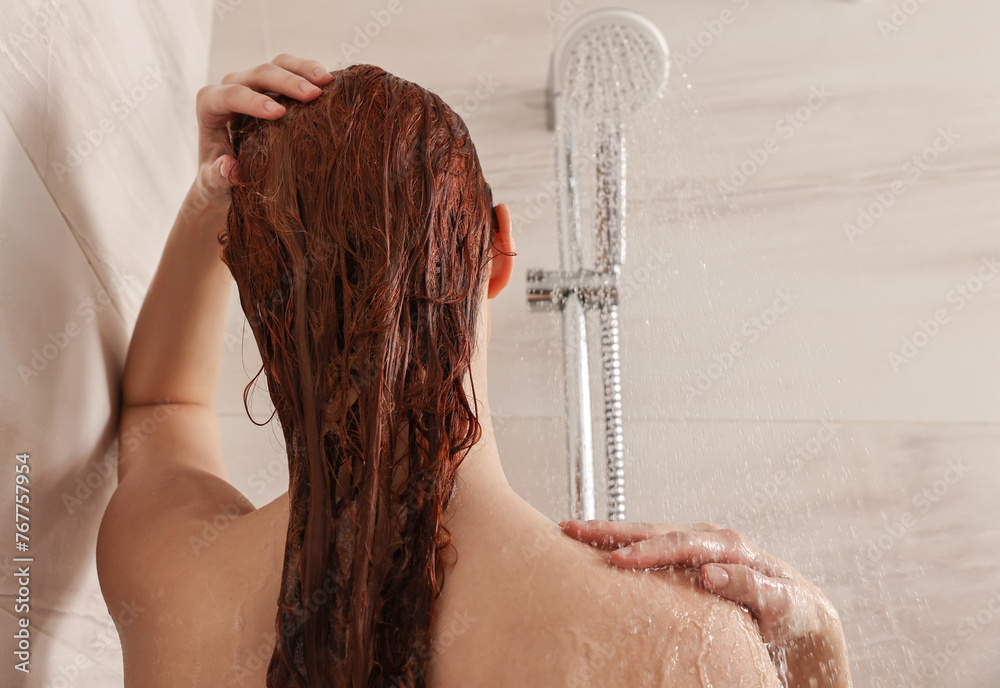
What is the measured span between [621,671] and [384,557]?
168 mm

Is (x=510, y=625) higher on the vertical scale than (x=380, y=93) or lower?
lower

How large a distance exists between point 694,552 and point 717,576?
3cm

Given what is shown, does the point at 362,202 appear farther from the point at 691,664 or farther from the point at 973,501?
the point at 973,501

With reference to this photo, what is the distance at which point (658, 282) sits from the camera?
1125 millimetres

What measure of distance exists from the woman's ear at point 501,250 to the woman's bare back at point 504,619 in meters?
0.21

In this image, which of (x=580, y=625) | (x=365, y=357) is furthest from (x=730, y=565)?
(x=365, y=357)

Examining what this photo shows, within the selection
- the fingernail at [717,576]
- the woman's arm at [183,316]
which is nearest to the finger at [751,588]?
the fingernail at [717,576]

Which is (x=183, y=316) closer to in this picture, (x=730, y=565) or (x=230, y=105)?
(x=230, y=105)

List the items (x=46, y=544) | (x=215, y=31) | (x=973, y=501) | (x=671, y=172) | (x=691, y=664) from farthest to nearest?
(x=215, y=31)
(x=671, y=172)
(x=973, y=501)
(x=46, y=544)
(x=691, y=664)

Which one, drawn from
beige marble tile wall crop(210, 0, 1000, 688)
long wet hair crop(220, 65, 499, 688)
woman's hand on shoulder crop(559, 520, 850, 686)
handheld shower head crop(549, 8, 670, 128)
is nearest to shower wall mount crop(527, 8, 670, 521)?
handheld shower head crop(549, 8, 670, 128)

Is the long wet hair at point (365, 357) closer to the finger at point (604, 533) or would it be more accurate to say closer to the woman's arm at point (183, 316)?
the finger at point (604, 533)

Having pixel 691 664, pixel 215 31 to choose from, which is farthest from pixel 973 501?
pixel 215 31

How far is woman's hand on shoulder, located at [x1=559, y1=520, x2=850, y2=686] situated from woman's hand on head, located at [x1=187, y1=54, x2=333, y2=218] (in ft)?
1.29

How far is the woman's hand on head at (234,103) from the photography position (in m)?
0.60
